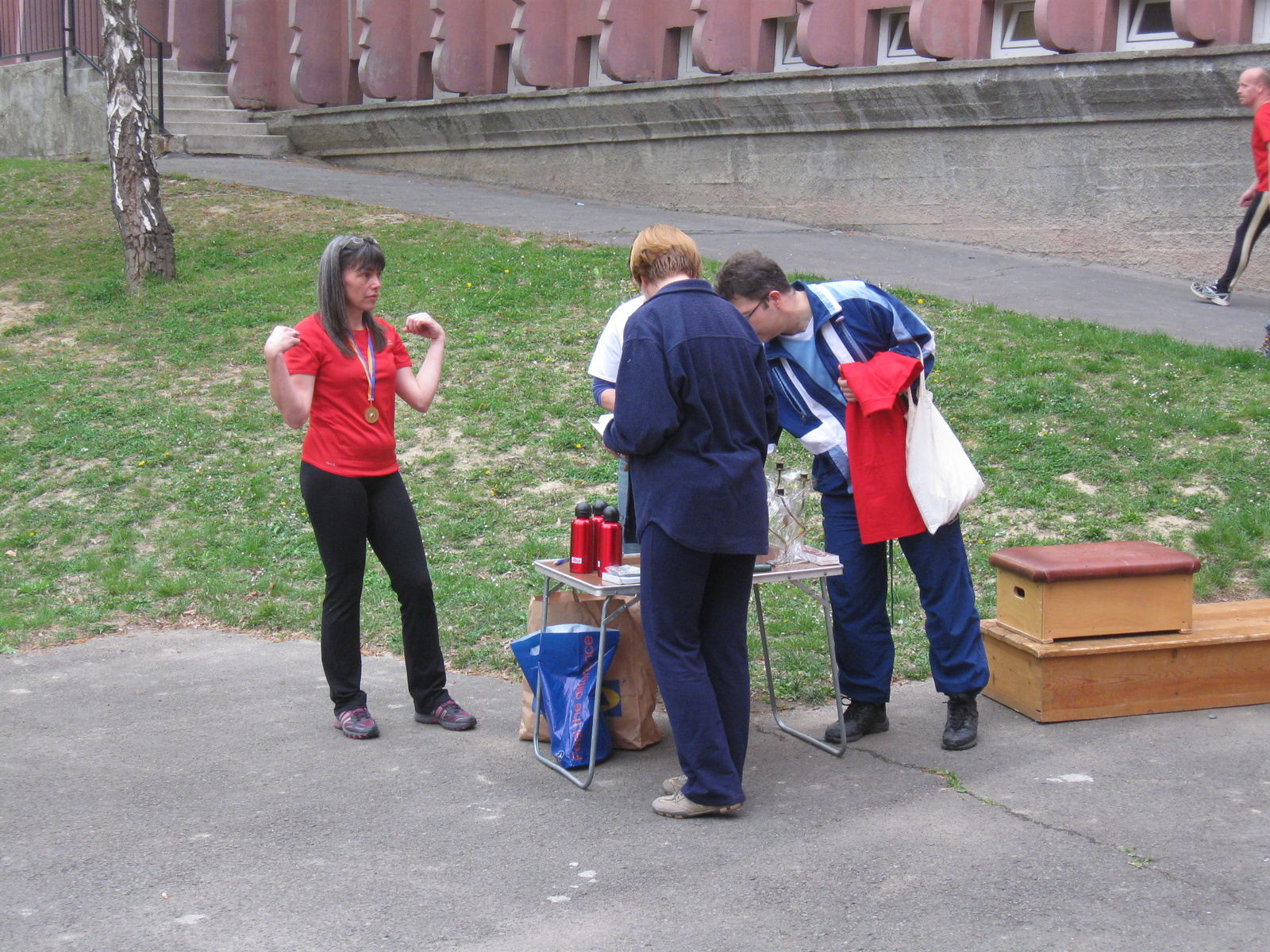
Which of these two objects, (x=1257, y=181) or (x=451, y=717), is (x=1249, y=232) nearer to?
(x=1257, y=181)

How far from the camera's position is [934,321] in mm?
9586

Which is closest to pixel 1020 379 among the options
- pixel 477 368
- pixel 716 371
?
pixel 477 368

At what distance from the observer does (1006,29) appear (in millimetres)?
13484

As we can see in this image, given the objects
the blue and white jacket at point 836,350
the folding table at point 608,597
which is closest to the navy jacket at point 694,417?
the folding table at point 608,597

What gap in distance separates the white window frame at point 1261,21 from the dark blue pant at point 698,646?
993 centimetres

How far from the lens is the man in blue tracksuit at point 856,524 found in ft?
15.0

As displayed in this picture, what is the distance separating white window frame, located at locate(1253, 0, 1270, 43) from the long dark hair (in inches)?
386

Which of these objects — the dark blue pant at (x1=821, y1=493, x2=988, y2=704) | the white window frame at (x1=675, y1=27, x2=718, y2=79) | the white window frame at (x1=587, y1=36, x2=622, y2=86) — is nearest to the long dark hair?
the dark blue pant at (x1=821, y1=493, x2=988, y2=704)

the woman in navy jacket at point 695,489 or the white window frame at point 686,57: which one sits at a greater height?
the white window frame at point 686,57

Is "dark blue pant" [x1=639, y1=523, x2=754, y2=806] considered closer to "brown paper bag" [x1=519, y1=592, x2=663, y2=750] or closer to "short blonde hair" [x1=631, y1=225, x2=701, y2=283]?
"brown paper bag" [x1=519, y1=592, x2=663, y2=750]

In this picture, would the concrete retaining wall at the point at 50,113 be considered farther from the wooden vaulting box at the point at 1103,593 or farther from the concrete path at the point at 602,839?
the wooden vaulting box at the point at 1103,593

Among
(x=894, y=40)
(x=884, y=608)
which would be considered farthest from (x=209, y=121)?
(x=884, y=608)

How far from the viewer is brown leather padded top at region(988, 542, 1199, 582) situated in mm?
4785

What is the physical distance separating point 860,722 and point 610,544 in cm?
123
